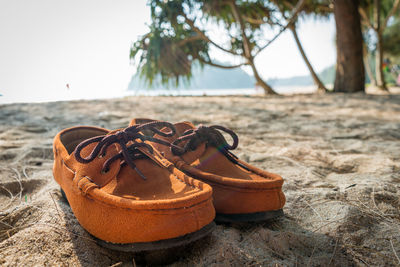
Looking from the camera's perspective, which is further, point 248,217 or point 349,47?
point 349,47

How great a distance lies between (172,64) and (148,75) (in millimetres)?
708

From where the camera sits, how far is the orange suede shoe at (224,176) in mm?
866

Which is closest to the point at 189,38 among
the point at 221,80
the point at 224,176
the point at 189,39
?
the point at 189,39

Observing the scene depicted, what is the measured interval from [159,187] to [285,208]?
0.49 m

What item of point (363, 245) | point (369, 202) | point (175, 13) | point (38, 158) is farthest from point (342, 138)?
point (175, 13)

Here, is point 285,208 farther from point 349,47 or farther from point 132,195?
point 349,47

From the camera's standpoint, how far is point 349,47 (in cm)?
527

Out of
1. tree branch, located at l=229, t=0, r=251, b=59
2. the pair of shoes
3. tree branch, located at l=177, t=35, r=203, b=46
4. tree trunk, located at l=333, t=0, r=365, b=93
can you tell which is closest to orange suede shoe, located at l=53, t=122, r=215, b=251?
the pair of shoes

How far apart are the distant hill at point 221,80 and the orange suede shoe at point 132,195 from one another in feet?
19.6

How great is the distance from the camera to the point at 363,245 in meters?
0.77

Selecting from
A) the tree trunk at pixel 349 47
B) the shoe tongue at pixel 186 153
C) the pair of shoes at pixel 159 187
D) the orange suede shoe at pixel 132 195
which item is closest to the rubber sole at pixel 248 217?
the pair of shoes at pixel 159 187

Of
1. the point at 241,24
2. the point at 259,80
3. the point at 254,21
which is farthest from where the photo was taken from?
the point at 254,21

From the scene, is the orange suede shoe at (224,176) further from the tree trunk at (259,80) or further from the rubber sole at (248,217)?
the tree trunk at (259,80)

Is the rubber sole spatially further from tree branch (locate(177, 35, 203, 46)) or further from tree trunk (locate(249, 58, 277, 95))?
tree branch (locate(177, 35, 203, 46))
